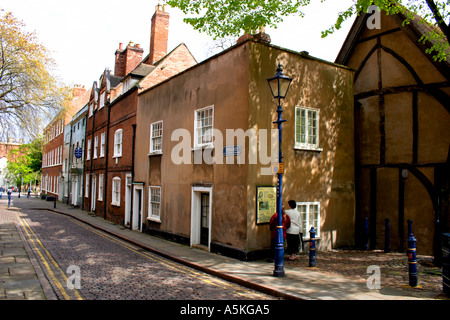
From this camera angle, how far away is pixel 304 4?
14258 millimetres

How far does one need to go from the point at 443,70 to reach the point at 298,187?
6794 millimetres

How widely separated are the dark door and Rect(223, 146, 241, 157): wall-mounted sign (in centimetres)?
212

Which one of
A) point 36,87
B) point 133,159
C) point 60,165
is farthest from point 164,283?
point 60,165

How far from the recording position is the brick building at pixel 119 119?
1891cm

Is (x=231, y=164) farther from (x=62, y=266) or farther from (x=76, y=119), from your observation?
(x=76, y=119)

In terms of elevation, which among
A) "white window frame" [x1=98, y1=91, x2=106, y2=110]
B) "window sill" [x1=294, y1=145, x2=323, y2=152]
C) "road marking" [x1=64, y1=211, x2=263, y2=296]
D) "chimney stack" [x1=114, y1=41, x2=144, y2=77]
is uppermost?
"chimney stack" [x1=114, y1=41, x2=144, y2=77]

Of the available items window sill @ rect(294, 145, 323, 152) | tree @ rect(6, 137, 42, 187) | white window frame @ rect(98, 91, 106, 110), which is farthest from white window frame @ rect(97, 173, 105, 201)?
tree @ rect(6, 137, 42, 187)

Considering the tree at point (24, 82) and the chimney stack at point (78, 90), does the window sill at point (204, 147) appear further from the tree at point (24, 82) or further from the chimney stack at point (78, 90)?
the chimney stack at point (78, 90)

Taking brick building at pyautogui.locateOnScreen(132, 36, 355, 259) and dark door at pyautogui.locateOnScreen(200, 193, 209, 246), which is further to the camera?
dark door at pyautogui.locateOnScreen(200, 193, 209, 246)

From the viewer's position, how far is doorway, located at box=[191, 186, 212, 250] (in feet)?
39.6

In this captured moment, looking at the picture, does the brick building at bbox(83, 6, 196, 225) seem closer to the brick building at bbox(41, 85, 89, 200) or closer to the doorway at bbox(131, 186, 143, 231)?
the doorway at bbox(131, 186, 143, 231)

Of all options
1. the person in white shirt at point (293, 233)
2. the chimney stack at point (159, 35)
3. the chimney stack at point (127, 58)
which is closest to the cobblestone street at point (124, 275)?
the person in white shirt at point (293, 233)

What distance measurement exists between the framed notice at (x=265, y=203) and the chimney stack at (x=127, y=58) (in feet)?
67.5

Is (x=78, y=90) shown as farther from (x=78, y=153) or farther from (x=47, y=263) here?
(x=47, y=263)
